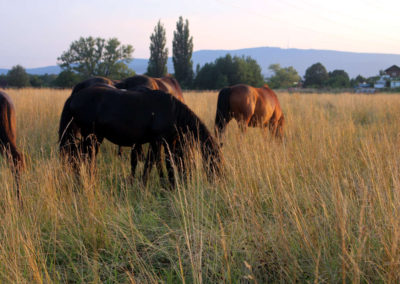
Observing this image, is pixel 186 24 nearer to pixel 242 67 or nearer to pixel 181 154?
pixel 242 67

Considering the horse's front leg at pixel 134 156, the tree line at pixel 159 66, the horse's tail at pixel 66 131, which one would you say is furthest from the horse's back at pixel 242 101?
the tree line at pixel 159 66

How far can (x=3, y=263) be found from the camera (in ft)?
6.02

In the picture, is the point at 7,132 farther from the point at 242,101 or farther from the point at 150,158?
the point at 242,101

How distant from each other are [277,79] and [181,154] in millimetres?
73000

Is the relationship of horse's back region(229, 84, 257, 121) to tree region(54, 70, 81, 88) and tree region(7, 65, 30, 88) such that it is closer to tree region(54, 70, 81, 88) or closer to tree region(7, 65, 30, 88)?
tree region(54, 70, 81, 88)

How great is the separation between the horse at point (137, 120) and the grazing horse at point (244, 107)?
2215 millimetres

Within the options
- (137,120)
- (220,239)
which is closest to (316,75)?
(137,120)

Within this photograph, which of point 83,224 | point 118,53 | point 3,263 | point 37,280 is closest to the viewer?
point 37,280

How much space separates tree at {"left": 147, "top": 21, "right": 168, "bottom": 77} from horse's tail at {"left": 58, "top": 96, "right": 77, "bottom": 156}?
4138 centimetres

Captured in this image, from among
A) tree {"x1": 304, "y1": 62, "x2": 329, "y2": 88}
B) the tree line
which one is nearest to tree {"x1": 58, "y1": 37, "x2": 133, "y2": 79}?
the tree line

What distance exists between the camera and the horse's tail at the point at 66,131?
158 inches

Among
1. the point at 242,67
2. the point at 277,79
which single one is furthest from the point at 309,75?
the point at 242,67

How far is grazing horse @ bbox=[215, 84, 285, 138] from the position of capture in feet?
21.2

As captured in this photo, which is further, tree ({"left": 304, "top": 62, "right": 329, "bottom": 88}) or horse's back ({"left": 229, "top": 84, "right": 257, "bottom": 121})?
tree ({"left": 304, "top": 62, "right": 329, "bottom": 88})
